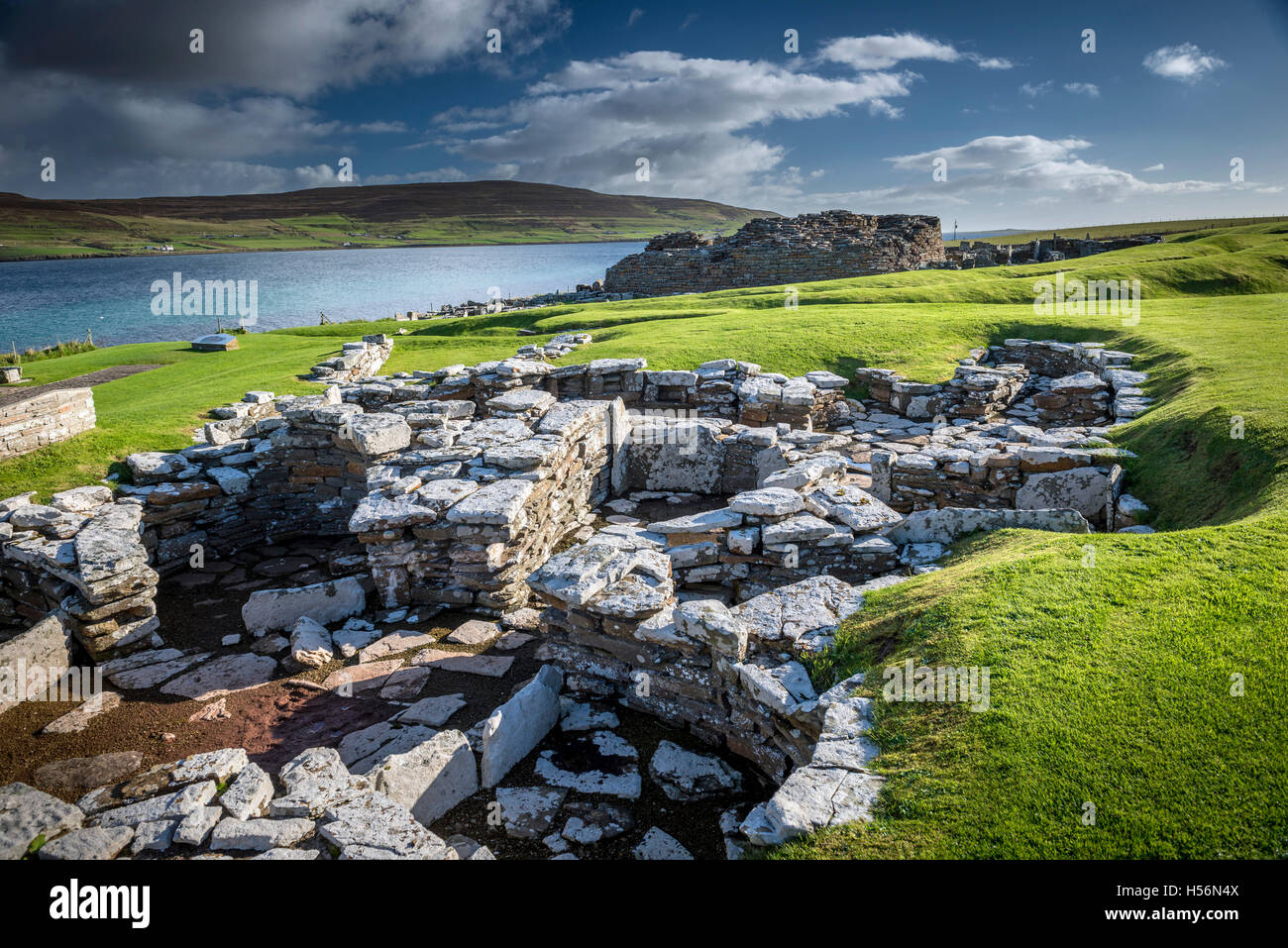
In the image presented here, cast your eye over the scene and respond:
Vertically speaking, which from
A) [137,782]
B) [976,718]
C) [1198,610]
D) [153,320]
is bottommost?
[137,782]

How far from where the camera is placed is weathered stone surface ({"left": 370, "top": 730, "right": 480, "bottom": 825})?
4.51m

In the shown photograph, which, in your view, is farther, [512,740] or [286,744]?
[286,744]

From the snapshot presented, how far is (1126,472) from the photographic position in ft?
26.3

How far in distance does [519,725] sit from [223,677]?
140 inches

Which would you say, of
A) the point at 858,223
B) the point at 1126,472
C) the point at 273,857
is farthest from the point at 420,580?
the point at 858,223

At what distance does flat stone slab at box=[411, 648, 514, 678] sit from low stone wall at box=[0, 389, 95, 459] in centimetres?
753

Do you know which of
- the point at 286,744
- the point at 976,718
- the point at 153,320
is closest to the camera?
the point at 976,718

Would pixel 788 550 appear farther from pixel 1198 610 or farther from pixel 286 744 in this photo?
pixel 286 744

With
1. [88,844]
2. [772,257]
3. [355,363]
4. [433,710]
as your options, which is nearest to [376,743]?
[433,710]

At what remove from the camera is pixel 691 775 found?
4.89 metres

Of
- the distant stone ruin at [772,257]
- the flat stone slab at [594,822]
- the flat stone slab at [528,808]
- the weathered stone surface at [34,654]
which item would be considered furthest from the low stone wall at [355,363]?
the distant stone ruin at [772,257]
